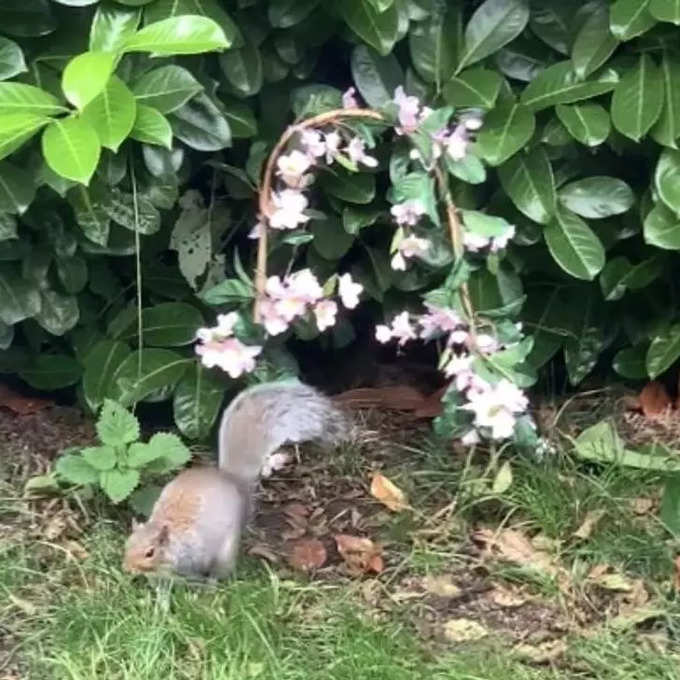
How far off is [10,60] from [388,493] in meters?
1.27

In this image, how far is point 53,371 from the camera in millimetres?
3898

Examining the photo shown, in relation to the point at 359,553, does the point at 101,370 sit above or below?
above

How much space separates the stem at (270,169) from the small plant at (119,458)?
0.37 metres

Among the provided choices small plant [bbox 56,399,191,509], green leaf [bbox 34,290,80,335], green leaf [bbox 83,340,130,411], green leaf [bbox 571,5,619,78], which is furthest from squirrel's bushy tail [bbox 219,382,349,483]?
green leaf [bbox 571,5,619,78]

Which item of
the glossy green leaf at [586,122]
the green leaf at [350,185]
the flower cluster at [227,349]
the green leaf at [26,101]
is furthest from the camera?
the green leaf at [350,185]

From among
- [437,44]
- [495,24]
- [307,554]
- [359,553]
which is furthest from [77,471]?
[495,24]

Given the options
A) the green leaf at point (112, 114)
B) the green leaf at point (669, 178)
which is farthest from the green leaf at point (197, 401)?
the green leaf at point (669, 178)

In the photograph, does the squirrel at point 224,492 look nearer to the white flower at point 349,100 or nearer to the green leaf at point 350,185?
the green leaf at point 350,185

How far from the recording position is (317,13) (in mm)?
3389

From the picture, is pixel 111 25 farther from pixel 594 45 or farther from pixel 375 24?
pixel 594 45

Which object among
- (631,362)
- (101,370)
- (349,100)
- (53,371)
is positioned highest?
(349,100)

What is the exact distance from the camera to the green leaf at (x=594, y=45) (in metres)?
3.31

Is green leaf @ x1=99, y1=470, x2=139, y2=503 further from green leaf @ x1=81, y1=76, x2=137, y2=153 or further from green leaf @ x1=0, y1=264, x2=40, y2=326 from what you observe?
green leaf @ x1=81, y1=76, x2=137, y2=153

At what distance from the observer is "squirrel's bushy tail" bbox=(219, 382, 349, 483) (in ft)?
11.2
